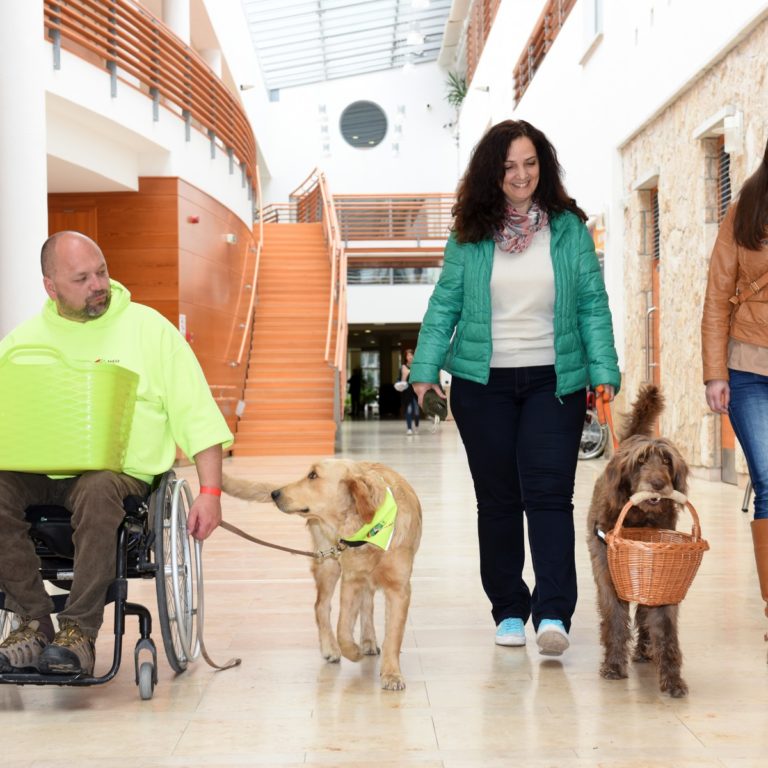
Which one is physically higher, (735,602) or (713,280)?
(713,280)

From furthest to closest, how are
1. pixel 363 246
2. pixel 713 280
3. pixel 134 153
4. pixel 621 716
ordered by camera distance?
pixel 363 246, pixel 134 153, pixel 713 280, pixel 621 716

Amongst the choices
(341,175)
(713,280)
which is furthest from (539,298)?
(341,175)

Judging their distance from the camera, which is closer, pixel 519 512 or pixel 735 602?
pixel 519 512

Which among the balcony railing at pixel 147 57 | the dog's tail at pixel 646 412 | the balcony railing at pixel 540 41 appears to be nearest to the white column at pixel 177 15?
the balcony railing at pixel 147 57

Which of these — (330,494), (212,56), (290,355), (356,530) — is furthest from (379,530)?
(212,56)

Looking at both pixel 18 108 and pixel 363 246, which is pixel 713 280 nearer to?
pixel 18 108

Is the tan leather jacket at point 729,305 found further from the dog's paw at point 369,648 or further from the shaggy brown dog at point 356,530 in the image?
the dog's paw at point 369,648

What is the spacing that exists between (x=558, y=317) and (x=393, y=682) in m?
1.18

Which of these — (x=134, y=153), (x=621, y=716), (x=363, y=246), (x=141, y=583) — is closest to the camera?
(x=621, y=716)

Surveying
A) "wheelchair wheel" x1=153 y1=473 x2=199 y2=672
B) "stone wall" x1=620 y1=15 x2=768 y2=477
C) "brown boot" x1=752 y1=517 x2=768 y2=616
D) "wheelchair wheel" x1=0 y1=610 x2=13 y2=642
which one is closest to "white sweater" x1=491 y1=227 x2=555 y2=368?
"brown boot" x1=752 y1=517 x2=768 y2=616

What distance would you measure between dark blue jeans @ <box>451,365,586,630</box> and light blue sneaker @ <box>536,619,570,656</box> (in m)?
0.04

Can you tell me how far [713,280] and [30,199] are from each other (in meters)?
5.20

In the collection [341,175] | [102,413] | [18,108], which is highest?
[341,175]

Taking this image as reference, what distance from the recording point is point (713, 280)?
10.7ft
